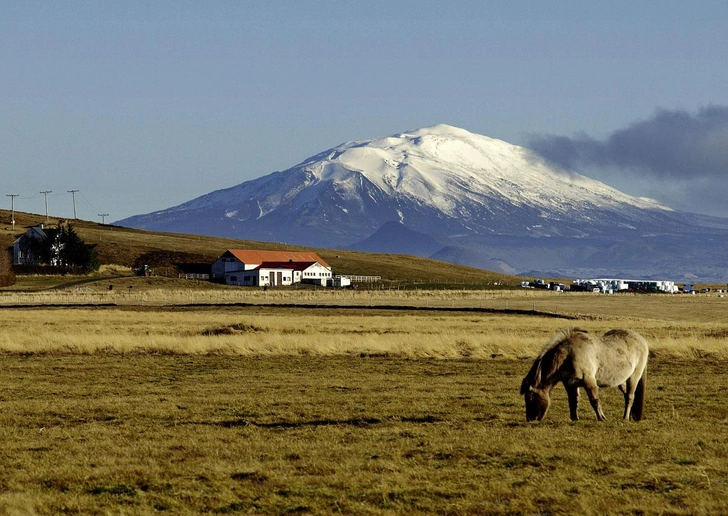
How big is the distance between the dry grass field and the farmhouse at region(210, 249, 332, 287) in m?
117

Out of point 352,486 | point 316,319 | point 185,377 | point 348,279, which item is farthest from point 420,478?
point 348,279

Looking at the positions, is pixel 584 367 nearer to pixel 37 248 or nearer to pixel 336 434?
pixel 336 434

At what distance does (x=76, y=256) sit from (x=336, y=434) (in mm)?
145347

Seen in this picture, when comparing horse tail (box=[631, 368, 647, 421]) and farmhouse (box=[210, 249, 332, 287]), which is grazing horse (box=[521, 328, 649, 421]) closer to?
horse tail (box=[631, 368, 647, 421])

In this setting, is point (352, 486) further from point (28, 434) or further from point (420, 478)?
point (28, 434)

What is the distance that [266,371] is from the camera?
1262 inches

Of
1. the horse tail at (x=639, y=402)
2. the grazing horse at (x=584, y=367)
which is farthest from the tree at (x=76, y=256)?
the grazing horse at (x=584, y=367)

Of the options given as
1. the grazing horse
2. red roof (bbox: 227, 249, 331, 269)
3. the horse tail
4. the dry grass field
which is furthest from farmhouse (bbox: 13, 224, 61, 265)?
the grazing horse

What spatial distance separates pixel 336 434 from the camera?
1858cm

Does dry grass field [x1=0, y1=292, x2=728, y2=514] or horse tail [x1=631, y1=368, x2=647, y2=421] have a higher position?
horse tail [x1=631, y1=368, x2=647, y2=421]

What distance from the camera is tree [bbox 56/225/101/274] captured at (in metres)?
155

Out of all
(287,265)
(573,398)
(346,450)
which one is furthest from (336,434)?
(287,265)

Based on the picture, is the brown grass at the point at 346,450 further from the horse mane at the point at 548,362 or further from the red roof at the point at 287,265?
the red roof at the point at 287,265

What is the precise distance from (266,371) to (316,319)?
33752mm
